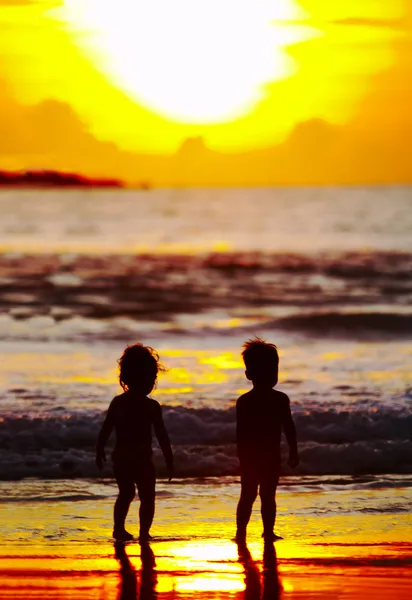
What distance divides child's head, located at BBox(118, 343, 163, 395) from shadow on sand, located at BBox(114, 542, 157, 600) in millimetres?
948

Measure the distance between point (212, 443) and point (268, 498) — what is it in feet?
15.0

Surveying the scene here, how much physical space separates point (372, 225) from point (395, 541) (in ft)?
184

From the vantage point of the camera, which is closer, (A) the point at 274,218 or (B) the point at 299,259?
(B) the point at 299,259

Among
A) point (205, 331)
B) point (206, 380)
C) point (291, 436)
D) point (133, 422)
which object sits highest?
point (205, 331)

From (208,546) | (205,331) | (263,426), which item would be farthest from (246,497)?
(205,331)

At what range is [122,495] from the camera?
6.43m

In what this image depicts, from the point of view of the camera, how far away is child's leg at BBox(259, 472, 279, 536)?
21.1 ft

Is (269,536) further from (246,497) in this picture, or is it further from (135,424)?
(135,424)

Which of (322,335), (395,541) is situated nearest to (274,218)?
(322,335)

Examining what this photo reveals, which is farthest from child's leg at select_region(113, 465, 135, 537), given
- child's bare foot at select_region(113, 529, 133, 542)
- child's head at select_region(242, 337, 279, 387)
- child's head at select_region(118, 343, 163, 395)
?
child's head at select_region(242, 337, 279, 387)

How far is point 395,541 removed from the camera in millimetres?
6605

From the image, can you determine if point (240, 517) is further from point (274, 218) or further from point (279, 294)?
point (274, 218)

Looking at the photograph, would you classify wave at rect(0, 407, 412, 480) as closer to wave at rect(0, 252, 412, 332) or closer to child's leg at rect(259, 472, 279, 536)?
child's leg at rect(259, 472, 279, 536)

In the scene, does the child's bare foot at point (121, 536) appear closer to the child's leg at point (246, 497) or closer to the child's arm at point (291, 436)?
the child's leg at point (246, 497)
